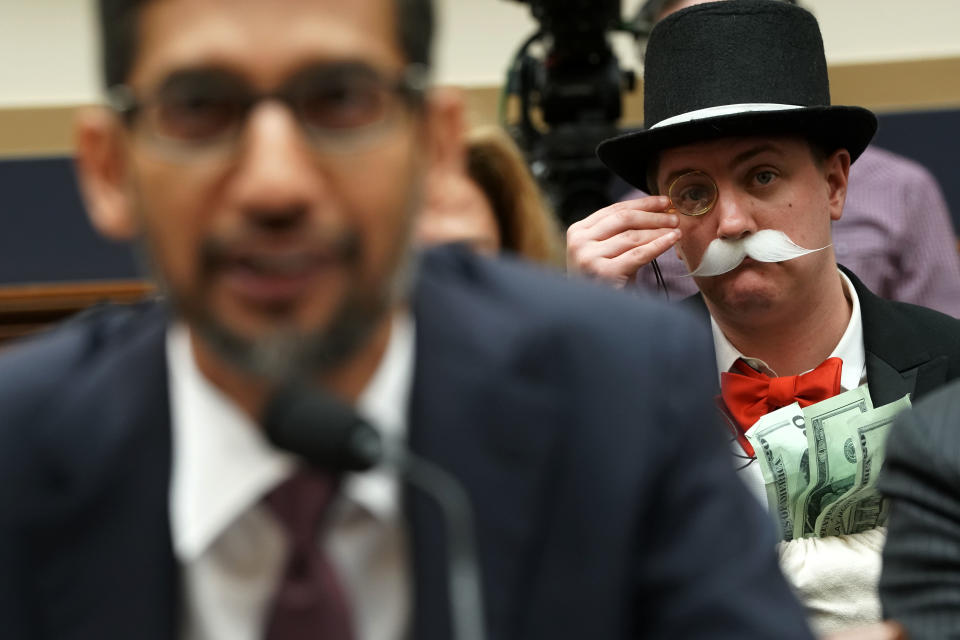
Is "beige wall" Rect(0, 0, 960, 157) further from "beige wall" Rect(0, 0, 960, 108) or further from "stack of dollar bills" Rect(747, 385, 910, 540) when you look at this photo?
"stack of dollar bills" Rect(747, 385, 910, 540)

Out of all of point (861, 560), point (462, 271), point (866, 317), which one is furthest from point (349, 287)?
point (866, 317)

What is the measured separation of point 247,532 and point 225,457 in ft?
0.16

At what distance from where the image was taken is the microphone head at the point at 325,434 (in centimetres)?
73

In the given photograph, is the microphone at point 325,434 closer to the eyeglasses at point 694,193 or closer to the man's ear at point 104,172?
the man's ear at point 104,172

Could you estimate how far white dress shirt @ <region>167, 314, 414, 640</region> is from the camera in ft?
2.87

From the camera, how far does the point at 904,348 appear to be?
1.85 meters

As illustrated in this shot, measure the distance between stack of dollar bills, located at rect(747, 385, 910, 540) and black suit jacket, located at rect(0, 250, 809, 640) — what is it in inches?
31.7

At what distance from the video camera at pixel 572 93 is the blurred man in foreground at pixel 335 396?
4.78ft

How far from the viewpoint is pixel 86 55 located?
4.14 metres

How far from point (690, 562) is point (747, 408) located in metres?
0.96

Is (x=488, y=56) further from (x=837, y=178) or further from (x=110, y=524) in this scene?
(x=110, y=524)

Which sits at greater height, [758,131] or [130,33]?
[130,33]

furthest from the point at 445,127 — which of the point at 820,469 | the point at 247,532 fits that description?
the point at 820,469

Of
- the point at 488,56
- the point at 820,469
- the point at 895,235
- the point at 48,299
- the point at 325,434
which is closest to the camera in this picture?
the point at 325,434
